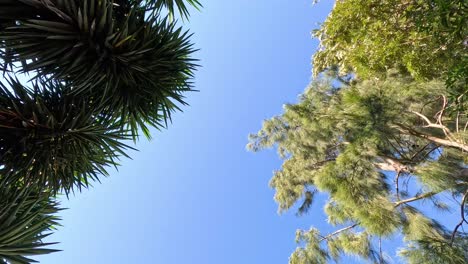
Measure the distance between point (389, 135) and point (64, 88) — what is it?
301cm

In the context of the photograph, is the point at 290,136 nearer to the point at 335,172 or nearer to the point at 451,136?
the point at 335,172

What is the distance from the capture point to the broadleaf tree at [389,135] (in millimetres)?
3254

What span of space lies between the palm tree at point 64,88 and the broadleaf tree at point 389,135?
2046mm

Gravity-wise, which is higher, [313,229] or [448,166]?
[313,229]

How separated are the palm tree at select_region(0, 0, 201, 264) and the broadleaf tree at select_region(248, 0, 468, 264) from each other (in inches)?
80.6

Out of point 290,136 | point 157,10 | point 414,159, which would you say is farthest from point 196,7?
point 290,136

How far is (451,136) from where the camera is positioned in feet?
10.8

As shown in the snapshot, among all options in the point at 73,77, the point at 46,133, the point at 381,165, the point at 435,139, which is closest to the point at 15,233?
the point at 46,133

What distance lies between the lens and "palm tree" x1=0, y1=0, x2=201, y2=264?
2031 millimetres

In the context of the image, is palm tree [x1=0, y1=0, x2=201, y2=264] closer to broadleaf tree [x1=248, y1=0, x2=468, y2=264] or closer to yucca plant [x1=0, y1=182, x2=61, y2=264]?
yucca plant [x1=0, y1=182, x2=61, y2=264]

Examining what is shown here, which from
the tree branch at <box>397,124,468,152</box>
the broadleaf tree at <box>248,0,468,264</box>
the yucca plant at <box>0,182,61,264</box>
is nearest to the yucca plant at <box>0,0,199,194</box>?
the yucca plant at <box>0,182,61,264</box>

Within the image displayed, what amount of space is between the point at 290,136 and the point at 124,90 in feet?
13.8

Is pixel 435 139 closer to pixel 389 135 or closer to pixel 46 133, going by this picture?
pixel 389 135

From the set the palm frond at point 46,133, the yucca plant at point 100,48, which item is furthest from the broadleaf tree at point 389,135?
the palm frond at point 46,133
